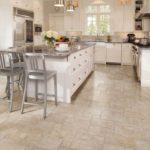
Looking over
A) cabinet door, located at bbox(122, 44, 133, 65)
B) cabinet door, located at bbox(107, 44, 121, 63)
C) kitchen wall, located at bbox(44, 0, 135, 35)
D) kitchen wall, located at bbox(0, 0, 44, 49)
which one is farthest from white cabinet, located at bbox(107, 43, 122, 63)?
kitchen wall, located at bbox(0, 0, 44, 49)

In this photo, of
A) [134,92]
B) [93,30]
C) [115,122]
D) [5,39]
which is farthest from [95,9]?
[115,122]

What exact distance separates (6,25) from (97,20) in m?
4.45

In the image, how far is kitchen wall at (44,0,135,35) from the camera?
28.9 ft

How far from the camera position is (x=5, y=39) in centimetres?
624

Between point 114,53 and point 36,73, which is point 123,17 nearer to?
point 114,53

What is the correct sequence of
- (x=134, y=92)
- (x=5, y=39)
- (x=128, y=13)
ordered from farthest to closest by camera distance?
(x=128, y=13) < (x=5, y=39) < (x=134, y=92)

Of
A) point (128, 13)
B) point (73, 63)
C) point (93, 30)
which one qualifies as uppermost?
point (128, 13)

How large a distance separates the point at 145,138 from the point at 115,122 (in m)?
0.54

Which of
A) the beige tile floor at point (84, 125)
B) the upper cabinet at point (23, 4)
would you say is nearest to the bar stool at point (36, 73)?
the beige tile floor at point (84, 125)

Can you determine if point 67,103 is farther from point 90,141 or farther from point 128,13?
point 128,13

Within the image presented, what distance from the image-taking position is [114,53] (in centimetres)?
865

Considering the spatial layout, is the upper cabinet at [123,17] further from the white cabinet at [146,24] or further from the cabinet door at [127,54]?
the cabinet door at [127,54]

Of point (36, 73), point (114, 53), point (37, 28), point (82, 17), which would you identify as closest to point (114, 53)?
point (114, 53)

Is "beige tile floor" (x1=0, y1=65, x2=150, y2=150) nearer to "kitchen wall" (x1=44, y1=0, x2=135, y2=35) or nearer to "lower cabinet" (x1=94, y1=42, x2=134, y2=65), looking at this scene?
"lower cabinet" (x1=94, y1=42, x2=134, y2=65)
